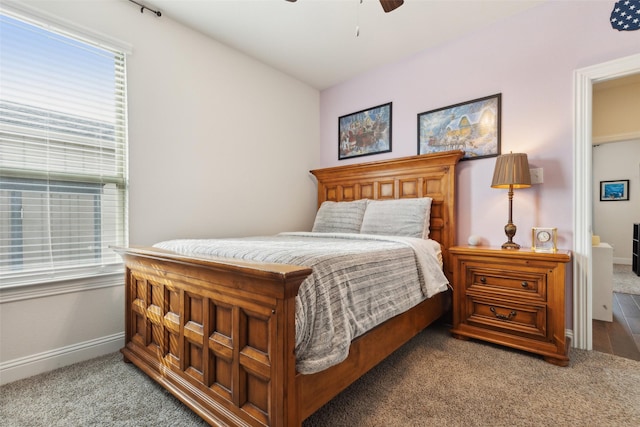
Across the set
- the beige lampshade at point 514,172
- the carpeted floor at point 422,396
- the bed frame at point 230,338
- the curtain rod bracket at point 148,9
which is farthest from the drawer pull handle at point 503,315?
the curtain rod bracket at point 148,9

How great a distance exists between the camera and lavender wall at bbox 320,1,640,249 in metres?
2.20

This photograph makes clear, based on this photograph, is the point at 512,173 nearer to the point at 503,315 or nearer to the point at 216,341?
the point at 503,315

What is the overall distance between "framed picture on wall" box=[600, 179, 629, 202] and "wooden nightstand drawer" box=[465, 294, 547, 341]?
5.42 m

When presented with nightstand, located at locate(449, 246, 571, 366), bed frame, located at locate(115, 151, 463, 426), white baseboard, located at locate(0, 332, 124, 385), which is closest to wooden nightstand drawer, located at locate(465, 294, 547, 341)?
nightstand, located at locate(449, 246, 571, 366)

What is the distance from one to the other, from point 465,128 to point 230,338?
2578mm

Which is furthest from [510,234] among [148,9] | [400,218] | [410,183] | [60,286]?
[148,9]

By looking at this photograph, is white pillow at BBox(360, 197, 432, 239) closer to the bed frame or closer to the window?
the bed frame

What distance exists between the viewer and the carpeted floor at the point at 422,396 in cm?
137

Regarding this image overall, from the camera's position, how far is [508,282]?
2.12 m

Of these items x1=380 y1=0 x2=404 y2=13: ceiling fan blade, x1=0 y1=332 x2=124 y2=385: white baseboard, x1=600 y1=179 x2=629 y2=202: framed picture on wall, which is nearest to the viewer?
x1=380 y1=0 x2=404 y2=13: ceiling fan blade

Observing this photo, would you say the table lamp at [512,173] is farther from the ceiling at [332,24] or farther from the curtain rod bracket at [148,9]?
the curtain rod bracket at [148,9]

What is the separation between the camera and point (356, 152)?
3.50m

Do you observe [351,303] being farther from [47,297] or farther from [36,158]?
[36,158]

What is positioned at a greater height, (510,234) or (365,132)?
(365,132)
